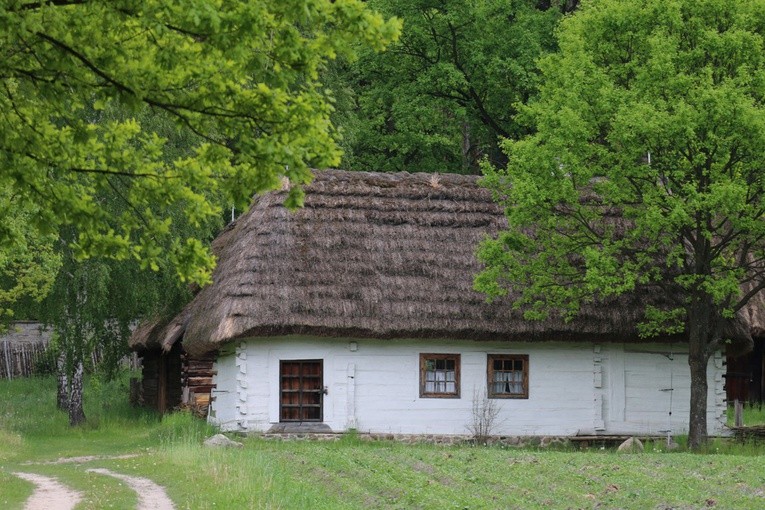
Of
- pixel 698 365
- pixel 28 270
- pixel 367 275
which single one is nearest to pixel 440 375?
pixel 367 275

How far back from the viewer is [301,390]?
83.1 feet

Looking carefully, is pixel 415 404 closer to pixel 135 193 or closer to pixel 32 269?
pixel 32 269

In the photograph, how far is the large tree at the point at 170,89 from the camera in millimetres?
9859

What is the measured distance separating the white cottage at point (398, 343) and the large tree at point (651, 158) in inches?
61.7

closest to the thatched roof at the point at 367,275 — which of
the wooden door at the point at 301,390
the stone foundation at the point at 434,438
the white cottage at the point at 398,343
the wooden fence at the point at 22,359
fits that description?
the white cottage at the point at 398,343

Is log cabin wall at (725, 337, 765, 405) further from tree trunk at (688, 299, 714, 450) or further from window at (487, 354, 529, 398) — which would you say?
tree trunk at (688, 299, 714, 450)

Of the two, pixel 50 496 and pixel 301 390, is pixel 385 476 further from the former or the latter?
pixel 301 390

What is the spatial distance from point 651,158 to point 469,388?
19.7 ft

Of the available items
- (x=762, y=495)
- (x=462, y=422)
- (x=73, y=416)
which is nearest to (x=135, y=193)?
(x=762, y=495)

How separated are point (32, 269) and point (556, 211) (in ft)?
36.0

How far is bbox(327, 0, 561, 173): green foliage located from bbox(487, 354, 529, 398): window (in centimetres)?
1074

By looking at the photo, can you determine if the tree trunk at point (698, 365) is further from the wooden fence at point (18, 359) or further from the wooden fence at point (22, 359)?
the wooden fence at point (18, 359)

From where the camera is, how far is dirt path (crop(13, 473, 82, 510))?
14.8m

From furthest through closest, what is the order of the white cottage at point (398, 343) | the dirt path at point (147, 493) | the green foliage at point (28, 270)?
the white cottage at point (398, 343) → the green foliage at point (28, 270) → the dirt path at point (147, 493)
